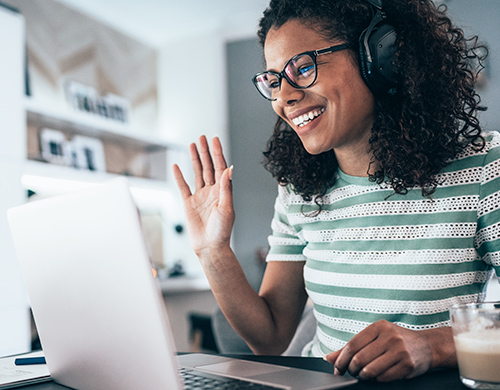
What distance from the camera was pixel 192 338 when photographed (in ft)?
11.1

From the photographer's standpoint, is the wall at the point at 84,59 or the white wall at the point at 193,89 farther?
the white wall at the point at 193,89

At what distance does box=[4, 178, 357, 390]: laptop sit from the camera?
487 mm

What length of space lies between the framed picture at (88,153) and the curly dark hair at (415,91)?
2.41 m

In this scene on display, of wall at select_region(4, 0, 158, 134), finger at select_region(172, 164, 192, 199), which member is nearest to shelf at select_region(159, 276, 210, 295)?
wall at select_region(4, 0, 158, 134)

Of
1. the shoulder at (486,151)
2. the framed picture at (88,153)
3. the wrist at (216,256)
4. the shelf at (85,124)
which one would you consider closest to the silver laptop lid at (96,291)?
the wrist at (216,256)

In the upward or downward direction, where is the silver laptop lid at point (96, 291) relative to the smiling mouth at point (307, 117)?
downward

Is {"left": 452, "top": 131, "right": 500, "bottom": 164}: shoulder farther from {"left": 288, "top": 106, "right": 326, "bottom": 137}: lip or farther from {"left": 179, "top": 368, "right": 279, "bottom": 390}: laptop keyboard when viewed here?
{"left": 179, "top": 368, "right": 279, "bottom": 390}: laptop keyboard

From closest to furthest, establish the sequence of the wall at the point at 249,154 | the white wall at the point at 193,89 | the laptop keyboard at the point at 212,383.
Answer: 1. the laptop keyboard at the point at 212,383
2. the wall at the point at 249,154
3. the white wall at the point at 193,89

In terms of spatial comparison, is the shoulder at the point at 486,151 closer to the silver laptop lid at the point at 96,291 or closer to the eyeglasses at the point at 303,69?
the eyeglasses at the point at 303,69

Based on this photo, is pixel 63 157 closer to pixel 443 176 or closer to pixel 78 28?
pixel 78 28

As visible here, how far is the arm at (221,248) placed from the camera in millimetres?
1021

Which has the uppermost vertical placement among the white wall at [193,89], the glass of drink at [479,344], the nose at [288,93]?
the white wall at [193,89]

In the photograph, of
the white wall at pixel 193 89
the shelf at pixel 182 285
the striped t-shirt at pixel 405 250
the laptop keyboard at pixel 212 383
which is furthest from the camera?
the white wall at pixel 193 89

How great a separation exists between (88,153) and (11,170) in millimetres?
892
